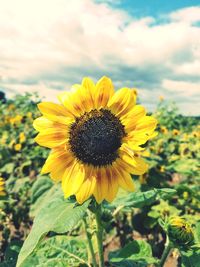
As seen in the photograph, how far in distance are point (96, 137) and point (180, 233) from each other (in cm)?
49

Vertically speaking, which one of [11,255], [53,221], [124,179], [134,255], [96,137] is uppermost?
[96,137]

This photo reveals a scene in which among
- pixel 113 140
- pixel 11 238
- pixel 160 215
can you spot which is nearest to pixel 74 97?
pixel 113 140

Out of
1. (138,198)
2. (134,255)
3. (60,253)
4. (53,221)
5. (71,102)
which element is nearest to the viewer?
(53,221)

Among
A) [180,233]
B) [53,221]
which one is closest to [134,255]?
[180,233]

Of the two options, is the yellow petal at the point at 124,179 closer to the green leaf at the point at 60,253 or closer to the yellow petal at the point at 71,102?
the yellow petal at the point at 71,102

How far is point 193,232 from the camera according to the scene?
166cm

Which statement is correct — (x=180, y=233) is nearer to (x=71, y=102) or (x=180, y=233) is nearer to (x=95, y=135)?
(x=95, y=135)

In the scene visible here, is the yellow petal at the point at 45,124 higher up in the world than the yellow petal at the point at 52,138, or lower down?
higher up

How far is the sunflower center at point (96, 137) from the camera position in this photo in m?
1.48

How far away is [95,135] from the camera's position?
147 cm

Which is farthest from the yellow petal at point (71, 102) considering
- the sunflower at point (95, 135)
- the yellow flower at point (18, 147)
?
the yellow flower at point (18, 147)

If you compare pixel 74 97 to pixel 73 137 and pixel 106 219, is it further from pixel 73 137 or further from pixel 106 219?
pixel 106 219

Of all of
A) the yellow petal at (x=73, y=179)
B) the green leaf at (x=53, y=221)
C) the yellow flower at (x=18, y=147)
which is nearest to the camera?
the green leaf at (x=53, y=221)

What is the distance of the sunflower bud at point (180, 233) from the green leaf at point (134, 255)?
131 millimetres
